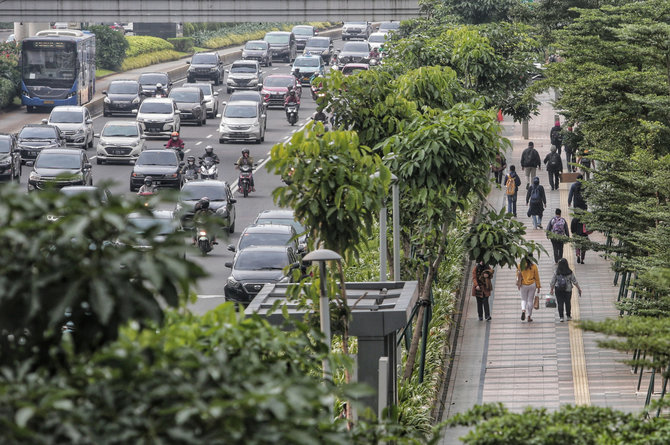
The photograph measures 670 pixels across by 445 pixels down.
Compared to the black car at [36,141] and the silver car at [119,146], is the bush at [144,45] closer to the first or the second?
the silver car at [119,146]

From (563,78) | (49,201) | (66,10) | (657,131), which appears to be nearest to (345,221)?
(49,201)

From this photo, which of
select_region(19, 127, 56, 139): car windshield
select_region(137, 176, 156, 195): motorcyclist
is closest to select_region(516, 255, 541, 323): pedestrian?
select_region(137, 176, 156, 195): motorcyclist

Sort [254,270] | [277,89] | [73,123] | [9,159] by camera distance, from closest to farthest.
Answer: [254,270] < [9,159] < [73,123] < [277,89]

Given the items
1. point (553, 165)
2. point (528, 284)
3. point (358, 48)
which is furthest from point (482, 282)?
point (358, 48)

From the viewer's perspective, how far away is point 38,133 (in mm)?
40562

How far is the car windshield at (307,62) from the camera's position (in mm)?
65938

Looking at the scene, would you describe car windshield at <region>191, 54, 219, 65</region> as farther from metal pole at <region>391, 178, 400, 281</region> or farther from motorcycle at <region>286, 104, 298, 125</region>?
metal pole at <region>391, 178, 400, 281</region>

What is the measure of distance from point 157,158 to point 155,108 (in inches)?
422

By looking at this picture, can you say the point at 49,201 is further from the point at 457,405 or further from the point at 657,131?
the point at 657,131

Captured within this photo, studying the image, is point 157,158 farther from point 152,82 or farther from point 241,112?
point 152,82

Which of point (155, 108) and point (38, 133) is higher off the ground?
point (155, 108)

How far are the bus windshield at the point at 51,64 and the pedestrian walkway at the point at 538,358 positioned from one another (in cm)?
3164

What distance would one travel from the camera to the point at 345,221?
446 inches

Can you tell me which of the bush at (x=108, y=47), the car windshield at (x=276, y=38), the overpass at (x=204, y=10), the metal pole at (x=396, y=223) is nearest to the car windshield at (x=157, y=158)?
the metal pole at (x=396, y=223)
